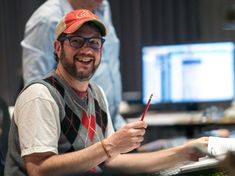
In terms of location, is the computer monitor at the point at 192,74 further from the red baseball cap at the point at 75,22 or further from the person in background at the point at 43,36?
the red baseball cap at the point at 75,22

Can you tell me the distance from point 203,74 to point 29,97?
1.78 meters

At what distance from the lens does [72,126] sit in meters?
1.46

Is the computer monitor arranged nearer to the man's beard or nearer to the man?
the man

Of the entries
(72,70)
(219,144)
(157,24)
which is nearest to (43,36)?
(72,70)

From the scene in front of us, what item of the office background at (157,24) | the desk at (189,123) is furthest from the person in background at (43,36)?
the office background at (157,24)

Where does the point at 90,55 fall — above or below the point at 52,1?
below

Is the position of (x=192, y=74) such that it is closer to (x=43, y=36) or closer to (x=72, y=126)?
(x=43, y=36)

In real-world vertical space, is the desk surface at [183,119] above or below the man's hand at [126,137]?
below

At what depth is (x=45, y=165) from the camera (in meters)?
1.37

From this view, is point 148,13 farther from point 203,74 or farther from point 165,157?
point 165,157

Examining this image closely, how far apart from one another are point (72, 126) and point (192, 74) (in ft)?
5.45

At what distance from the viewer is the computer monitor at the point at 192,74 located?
3.00 meters

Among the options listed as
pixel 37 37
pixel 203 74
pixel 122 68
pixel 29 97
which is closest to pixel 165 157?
pixel 29 97

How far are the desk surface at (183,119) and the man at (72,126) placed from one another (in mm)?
1276
